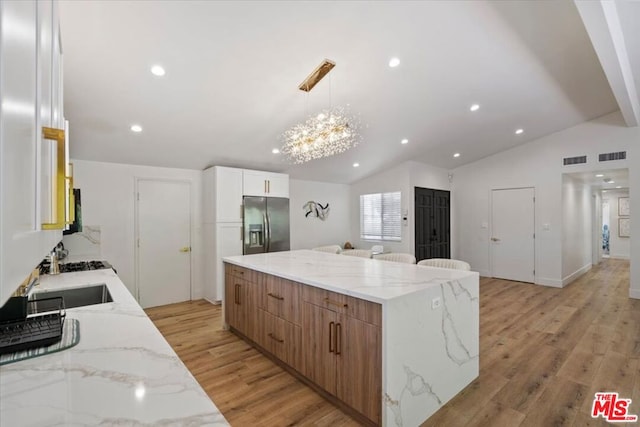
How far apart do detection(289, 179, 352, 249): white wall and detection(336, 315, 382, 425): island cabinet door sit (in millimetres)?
4211

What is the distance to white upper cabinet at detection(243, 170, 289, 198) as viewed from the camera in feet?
16.1

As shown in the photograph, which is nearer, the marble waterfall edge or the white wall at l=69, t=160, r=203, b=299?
the marble waterfall edge

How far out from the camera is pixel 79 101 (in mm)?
2936

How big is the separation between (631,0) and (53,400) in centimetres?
418

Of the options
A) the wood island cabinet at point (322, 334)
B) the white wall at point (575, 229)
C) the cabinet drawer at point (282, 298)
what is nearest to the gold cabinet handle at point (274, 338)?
the wood island cabinet at point (322, 334)

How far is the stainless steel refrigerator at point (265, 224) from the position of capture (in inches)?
192

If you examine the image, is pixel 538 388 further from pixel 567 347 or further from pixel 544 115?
pixel 544 115

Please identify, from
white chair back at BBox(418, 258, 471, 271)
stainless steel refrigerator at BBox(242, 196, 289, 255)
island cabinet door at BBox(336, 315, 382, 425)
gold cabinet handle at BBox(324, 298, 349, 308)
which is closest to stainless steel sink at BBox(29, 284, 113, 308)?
gold cabinet handle at BBox(324, 298, 349, 308)

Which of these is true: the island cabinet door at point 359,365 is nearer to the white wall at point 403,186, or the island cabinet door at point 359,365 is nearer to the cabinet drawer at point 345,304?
the cabinet drawer at point 345,304

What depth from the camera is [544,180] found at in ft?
18.8

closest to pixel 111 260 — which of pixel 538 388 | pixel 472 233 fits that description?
pixel 538 388

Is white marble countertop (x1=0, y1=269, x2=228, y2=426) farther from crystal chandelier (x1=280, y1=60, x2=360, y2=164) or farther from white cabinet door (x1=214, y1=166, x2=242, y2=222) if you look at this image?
white cabinet door (x1=214, y1=166, x2=242, y2=222)

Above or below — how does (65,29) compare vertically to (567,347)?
above

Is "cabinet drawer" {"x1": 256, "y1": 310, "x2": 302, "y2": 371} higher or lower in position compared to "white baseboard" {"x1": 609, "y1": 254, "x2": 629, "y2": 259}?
higher
